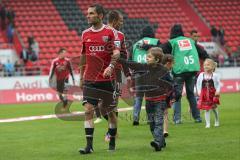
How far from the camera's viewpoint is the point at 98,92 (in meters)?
10.1

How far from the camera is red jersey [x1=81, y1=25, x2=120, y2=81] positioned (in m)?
9.91

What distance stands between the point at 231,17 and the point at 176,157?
36.1 metres

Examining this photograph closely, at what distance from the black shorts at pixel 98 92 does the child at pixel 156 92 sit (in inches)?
22.5

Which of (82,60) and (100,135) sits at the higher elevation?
(82,60)

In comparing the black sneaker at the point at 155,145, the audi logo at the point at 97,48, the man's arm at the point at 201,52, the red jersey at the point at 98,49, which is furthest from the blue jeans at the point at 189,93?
the audi logo at the point at 97,48

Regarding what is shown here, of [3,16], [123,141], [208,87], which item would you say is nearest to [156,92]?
[123,141]

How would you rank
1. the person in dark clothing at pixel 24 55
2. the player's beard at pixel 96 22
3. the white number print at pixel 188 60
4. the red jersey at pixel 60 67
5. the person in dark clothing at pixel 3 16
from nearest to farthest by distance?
the player's beard at pixel 96 22 → the white number print at pixel 188 60 → the red jersey at pixel 60 67 → the person in dark clothing at pixel 24 55 → the person in dark clothing at pixel 3 16

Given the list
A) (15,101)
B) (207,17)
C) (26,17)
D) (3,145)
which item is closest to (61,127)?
(3,145)

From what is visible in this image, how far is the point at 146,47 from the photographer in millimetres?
14594

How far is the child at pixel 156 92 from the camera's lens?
32.8 ft

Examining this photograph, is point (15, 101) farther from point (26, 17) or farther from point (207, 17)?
point (207, 17)

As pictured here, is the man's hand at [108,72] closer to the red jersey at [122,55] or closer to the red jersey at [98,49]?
the red jersey at [98,49]

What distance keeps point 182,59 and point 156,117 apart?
5298 mm

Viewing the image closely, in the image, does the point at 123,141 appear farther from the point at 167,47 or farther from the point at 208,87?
the point at 167,47
